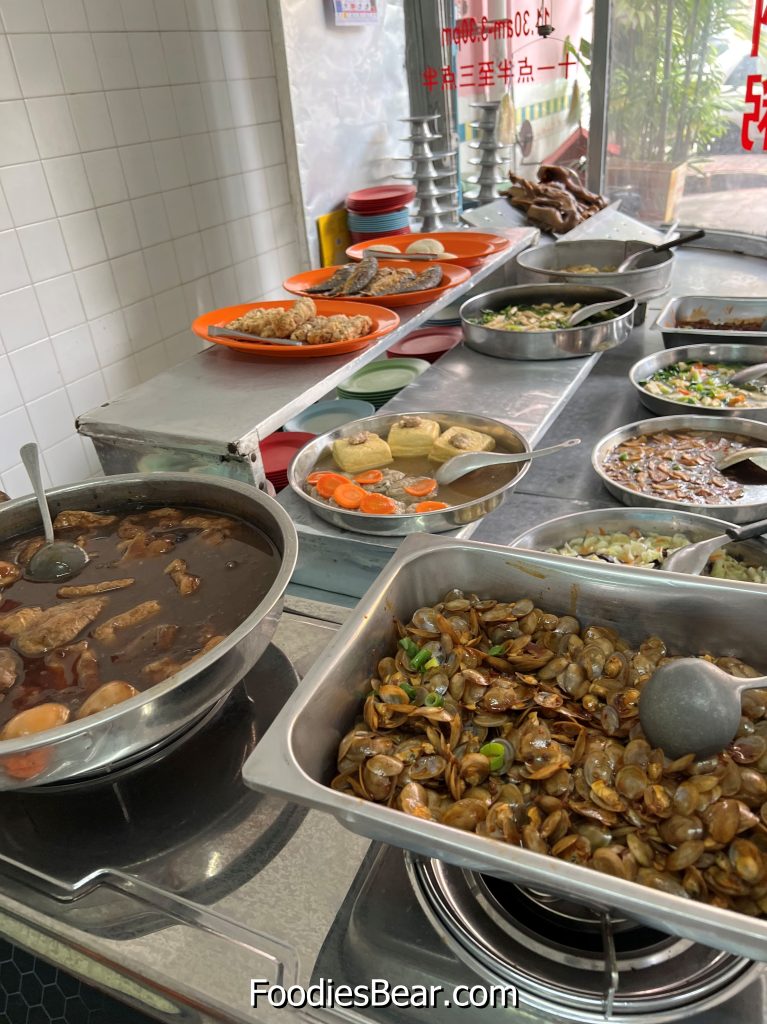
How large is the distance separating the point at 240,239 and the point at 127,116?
0.74 m

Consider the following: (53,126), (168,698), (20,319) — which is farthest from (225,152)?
(168,698)

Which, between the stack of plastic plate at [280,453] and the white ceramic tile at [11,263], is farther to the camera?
the white ceramic tile at [11,263]

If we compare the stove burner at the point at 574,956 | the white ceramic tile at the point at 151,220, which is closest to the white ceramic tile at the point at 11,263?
the white ceramic tile at the point at 151,220

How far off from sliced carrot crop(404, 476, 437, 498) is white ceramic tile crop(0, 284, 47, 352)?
1.58 m

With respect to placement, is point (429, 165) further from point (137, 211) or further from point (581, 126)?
point (137, 211)

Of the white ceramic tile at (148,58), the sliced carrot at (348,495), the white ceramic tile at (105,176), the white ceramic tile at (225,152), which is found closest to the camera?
the sliced carrot at (348,495)

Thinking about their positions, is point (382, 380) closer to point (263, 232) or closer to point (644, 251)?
point (644, 251)

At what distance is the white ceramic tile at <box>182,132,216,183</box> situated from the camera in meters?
2.97

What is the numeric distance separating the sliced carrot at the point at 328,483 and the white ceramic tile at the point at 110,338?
5.19 ft

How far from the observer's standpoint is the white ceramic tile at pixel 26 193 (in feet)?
7.54

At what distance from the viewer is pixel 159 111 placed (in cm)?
281

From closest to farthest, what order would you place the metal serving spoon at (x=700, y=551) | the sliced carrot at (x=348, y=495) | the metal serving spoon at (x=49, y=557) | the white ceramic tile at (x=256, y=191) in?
the metal serving spoon at (x=49, y=557)
the metal serving spoon at (x=700, y=551)
the sliced carrot at (x=348, y=495)
the white ceramic tile at (x=256, y=191)

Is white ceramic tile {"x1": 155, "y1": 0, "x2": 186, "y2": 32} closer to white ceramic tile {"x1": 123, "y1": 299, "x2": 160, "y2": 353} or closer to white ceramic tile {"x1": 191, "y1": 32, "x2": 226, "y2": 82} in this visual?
white ceramic tile {"x1": 191, "y1": 32, "x2": 226, "y2": 82}

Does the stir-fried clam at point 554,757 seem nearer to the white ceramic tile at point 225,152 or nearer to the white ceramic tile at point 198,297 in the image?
the white ceramic tile at point 198,297
